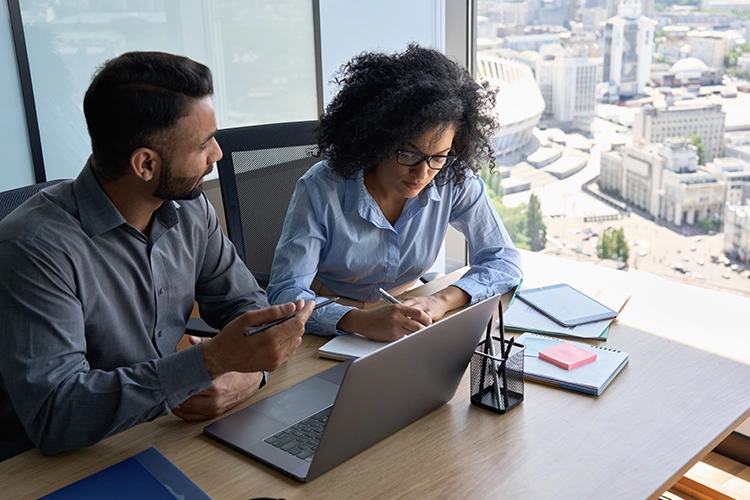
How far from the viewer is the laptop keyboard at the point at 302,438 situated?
3.56 feet

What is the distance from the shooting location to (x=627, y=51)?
2.79m

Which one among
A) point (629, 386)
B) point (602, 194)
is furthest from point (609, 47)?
point (629, 386)

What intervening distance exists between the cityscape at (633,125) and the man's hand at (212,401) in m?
2.07

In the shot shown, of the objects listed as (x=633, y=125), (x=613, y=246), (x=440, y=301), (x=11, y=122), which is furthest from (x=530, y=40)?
(x=11, y=122)

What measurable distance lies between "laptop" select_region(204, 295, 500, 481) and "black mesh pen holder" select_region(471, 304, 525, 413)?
0.03m

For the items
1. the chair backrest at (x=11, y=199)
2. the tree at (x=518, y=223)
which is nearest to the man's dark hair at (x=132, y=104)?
the chair backrest at (x=11, y=199)

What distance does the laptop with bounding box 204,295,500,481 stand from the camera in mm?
988

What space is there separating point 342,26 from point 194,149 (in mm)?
2117

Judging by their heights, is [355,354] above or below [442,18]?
below

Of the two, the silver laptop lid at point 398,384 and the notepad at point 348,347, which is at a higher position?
the silver laptop lid at point 398,384

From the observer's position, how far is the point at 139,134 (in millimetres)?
1229

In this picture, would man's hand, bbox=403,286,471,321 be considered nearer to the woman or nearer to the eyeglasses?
the woman

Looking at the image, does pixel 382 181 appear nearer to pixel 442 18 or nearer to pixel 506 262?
pixel 506 262

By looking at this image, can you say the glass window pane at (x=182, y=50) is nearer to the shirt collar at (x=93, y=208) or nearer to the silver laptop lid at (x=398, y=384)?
the shirt collar at (x=93, y=208)
